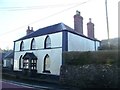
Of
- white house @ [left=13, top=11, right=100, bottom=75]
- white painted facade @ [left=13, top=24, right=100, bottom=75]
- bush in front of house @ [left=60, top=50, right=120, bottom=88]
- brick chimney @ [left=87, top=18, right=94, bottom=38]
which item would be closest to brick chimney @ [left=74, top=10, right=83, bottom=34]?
white house @ [left=13, top=11, right=100, bottom=75]

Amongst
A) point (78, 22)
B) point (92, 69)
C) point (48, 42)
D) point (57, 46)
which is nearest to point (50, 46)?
point (48, 42)

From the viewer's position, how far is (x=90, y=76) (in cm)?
1909

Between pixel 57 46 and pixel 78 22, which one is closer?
pixel 57 46

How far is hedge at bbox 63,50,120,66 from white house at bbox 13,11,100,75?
243 centimetres

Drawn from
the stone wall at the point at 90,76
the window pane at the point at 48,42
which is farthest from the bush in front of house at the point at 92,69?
the window pane at the point at 48,42

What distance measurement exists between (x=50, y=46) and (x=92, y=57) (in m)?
8.91

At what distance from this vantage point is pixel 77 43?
93.7 feet

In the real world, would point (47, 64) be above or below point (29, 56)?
below

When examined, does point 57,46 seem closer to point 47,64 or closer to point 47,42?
point 47,42

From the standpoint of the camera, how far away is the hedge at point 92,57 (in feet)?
60.9

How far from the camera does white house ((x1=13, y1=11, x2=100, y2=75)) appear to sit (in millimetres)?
26219

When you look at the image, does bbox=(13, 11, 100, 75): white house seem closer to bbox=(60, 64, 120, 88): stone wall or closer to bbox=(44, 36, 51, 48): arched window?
bbox=(44, 36, 51, 48): arched window

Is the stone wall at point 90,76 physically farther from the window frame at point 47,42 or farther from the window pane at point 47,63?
the window frame at point 47,42

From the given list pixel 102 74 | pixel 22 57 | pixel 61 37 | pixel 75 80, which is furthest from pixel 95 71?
pixel 22 57
